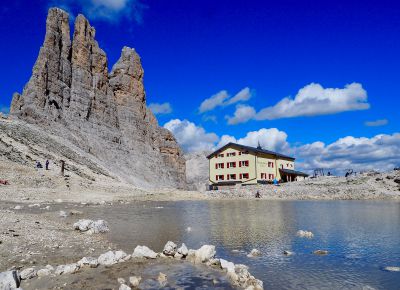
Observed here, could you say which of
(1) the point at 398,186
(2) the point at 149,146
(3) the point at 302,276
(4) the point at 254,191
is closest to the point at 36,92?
(2) the point at 149,146

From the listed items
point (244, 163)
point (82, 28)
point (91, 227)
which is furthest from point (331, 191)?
point (82, 28)

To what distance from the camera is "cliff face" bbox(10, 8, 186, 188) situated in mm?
86438

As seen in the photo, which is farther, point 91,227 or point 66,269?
point 91,227

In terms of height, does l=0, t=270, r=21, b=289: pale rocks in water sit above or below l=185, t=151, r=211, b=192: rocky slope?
below

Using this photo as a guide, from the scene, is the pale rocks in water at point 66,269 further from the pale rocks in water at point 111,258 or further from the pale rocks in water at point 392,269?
the pale rocks in water at point 392,269

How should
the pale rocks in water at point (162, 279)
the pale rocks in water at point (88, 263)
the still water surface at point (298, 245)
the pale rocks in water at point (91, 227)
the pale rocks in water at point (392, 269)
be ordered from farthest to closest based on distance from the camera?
1. the pale rocks in water at point (91, 227)
2. the pale rocks in water at point (392, 269)
3. the still water surface at point (298, 245)
4. the pale rocks in water at point (88, 263)
5. the pale rocks in water at point (162, 279)

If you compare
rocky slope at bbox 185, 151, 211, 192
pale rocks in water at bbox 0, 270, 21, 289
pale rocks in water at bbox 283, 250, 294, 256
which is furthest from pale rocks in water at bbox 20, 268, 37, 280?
rocky slope at bbox 185, 151, 211, 192

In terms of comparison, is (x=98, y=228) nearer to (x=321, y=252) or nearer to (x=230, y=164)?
(x=321, y=252)

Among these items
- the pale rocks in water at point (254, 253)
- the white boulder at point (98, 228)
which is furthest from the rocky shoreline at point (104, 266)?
the white boulder at point (98, 228)

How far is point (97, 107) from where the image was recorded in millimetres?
99938

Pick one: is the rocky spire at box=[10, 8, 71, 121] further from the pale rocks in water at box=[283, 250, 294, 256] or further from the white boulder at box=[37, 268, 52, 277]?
the white boulder at box=[37, 268, 52, 277]

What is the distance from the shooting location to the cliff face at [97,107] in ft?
284

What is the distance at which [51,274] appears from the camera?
10.4m

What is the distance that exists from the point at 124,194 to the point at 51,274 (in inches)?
1745
